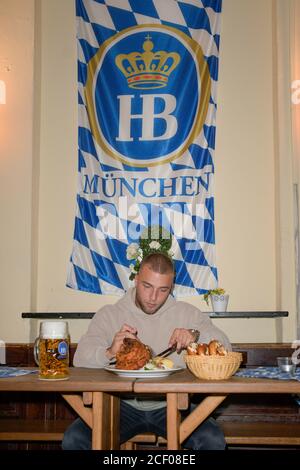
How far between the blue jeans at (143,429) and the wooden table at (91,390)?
0.20 m

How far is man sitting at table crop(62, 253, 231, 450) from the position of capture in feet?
8.08

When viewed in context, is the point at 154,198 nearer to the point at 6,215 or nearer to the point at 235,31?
the point at 6,215

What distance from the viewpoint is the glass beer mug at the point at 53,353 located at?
7.11 feet

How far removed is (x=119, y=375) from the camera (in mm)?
2215

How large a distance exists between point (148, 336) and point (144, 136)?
191cm

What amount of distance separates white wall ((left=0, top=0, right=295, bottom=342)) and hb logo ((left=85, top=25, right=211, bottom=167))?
211mm

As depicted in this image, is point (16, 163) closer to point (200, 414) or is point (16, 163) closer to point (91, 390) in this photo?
point (91, 390)

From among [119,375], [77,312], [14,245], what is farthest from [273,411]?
[14,245]

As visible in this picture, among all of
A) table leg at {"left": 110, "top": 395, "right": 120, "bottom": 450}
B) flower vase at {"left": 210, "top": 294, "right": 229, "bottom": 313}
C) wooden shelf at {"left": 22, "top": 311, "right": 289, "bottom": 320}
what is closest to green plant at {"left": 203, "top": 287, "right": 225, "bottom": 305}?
flower vase at {"left": 210, "top": 294, "right": 229, "bottom": 313}

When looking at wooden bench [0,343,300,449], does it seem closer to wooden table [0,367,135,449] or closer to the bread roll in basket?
wooden table [0,367,135,449]

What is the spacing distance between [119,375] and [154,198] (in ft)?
7.03

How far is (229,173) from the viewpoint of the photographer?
4.22 m

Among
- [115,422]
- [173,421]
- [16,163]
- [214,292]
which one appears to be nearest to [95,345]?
[115,422]

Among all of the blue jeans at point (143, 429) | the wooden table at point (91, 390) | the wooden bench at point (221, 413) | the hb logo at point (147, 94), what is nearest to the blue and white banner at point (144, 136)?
the hb logo at point (147, 94)
